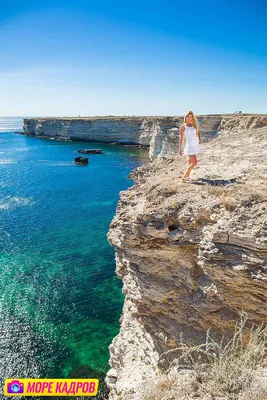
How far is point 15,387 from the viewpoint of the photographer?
13.5 m

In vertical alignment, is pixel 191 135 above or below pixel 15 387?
above

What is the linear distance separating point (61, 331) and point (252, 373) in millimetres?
13234

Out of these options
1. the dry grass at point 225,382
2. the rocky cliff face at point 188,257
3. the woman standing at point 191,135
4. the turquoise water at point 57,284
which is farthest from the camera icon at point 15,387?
the woman standing at point 191,135

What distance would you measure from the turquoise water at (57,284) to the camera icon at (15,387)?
0.37 m

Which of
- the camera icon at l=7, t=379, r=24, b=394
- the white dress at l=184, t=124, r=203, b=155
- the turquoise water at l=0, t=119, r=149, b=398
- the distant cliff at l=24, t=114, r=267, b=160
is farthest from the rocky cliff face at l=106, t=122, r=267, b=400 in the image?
the distant cliff at l=24, t=114, r=267, b=160

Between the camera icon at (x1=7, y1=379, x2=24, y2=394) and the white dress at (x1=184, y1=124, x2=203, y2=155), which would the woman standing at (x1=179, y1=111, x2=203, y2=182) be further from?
the camera icon at (x1=7, y1=379, x2=24, y2=394)

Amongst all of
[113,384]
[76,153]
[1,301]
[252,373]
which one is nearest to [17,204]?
[1,301]

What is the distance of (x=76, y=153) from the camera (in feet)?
259

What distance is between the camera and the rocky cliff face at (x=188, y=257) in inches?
262

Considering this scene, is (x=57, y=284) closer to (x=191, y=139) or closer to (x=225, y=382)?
(x=191, y=139)

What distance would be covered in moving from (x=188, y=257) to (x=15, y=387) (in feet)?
39.4

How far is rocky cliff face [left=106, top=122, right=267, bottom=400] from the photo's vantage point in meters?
6.65

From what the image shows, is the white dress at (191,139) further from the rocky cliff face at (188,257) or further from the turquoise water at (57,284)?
the turquoise water at (57,284)

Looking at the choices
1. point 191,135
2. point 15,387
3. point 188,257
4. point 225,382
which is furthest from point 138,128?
point 225,382
